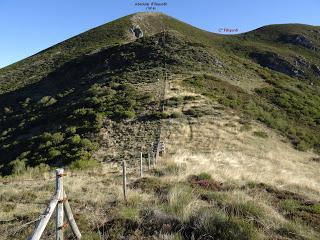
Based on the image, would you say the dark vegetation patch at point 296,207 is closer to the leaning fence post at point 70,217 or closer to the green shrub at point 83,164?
the leaning fence post at point 70,217

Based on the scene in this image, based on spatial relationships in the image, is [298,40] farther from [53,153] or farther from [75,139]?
[53,153]

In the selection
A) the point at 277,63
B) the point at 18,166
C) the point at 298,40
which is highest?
the point at 298,40

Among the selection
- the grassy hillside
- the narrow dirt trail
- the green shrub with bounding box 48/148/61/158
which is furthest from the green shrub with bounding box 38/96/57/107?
the green shrub with bounding box 48/148/61/158

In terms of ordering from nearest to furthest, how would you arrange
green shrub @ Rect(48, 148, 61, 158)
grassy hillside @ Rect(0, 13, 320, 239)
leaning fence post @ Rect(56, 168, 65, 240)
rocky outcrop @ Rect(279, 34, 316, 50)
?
leaning fence post @ Rect(56, 168, 65, 240)
grassy hillside @ Rect(0, 13, 320, 239)
green shrub @ Rect(48, 148, 61, 158)
rocky outcrop @ Rect(279, 34, 316, 50)

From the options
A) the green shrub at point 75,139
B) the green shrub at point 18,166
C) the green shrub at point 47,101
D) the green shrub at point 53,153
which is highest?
the green shrub at point 47,101

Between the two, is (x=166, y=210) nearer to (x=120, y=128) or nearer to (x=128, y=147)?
(x=128, y=147)

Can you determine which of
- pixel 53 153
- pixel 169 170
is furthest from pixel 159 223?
pixel 53 153

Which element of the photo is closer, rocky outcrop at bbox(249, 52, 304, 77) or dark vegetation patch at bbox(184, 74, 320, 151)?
dark vegetation patch at bbox(184, 74, 320, 151)

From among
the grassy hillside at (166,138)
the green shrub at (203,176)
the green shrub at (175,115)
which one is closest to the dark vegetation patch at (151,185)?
the grassy hillside at (166,138)

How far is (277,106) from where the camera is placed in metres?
42.6

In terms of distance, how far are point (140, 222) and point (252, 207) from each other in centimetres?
223

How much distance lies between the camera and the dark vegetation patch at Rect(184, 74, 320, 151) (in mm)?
35156

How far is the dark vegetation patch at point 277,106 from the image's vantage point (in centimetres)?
3516

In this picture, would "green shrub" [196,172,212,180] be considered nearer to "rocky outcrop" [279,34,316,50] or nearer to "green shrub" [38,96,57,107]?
"green shrub" [38,96,57,107]
